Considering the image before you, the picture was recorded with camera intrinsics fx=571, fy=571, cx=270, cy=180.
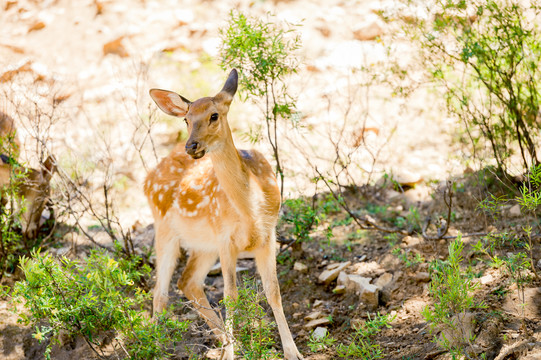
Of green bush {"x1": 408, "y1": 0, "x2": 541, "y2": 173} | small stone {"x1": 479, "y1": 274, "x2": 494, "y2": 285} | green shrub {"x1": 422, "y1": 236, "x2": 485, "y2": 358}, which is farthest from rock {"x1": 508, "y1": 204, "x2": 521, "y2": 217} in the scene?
green shrub {"x1": 422, "y1": 236, "x2": 485, "y2": 358}

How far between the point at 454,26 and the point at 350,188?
2.64 metres

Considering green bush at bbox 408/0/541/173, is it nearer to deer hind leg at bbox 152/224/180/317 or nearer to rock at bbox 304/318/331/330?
rock at bbox 304/318/331/330

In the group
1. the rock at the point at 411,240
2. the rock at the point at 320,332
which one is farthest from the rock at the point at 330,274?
the rock at the point at 320,332

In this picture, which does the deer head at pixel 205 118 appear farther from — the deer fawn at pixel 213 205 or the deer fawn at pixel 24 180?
the deer fawn at pixel 24 180

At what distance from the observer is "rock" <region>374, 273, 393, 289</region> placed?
587cm

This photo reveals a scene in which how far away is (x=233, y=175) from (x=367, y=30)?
7827 mm

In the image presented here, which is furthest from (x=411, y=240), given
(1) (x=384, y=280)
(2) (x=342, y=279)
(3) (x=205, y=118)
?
(3) (x=205, y=118)

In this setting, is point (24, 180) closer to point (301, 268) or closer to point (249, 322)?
point (301, 268)

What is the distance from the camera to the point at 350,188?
7898 millimetres

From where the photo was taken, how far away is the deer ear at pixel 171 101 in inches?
201

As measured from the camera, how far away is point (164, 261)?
6.17 m

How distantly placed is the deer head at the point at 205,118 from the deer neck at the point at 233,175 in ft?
0.30

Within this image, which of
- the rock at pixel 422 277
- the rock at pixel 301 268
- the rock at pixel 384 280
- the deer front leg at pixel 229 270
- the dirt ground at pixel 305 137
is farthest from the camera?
the rock at pixel 301 268

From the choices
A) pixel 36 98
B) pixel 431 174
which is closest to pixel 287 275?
pixel 431 174
